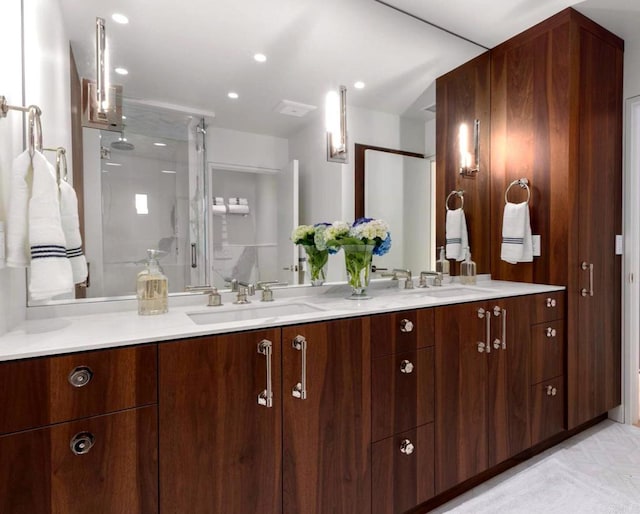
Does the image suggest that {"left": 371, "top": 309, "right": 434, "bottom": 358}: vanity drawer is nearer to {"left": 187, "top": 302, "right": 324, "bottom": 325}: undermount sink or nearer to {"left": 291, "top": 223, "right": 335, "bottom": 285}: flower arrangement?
{"left": 187, "top": 302, "right": 324, "bottom": 325}: undermount sink

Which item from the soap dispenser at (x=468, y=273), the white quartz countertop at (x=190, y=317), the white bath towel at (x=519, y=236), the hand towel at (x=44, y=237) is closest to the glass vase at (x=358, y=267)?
the white quartz countertop at (x=190, y=317)

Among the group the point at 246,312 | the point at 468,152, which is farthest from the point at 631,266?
the point at 246,312

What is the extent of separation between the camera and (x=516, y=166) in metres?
2.40

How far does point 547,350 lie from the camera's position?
2.04m

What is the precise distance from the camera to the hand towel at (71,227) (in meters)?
1.21

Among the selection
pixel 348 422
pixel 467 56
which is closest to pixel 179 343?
pixel 348 422

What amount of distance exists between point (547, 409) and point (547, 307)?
1.83 feet

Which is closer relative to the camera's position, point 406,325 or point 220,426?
point 220,426

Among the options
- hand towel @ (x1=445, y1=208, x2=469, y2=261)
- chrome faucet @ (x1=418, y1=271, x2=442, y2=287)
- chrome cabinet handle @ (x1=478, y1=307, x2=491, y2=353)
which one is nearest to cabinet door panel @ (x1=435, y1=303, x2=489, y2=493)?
chrome cabinet handle @ (x1=478, y1=307, x2=491, y2=353)

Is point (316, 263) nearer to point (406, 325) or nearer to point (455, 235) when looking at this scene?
point (406, 325)

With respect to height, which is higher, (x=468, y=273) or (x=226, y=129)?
(x=226, y=129)

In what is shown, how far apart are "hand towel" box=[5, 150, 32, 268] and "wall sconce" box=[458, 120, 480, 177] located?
229cm

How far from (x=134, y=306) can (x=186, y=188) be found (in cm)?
54

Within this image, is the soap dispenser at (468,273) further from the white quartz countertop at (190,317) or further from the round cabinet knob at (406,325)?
the round cabinet knob at (406,325)
